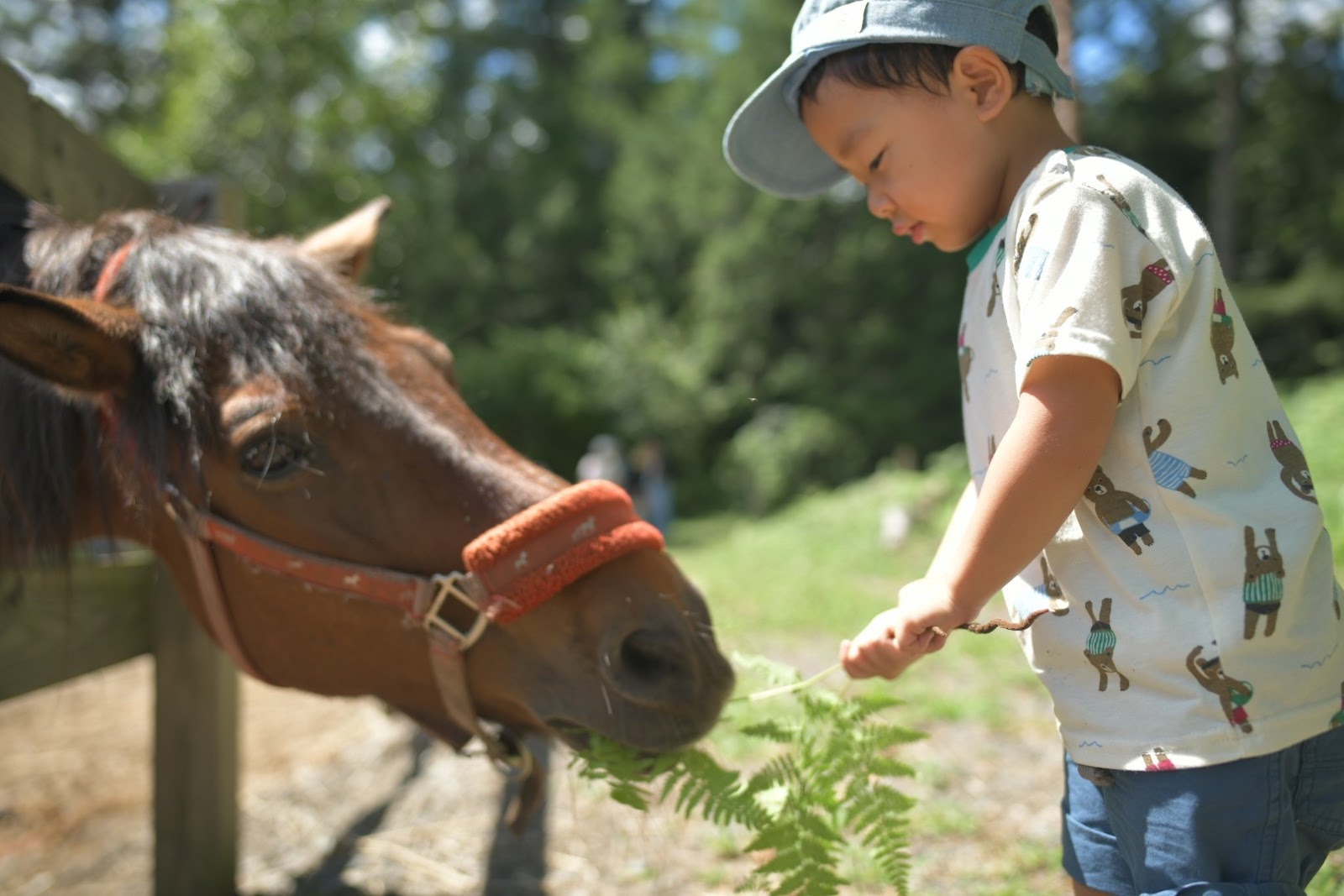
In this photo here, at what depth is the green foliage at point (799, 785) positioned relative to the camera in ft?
5.08

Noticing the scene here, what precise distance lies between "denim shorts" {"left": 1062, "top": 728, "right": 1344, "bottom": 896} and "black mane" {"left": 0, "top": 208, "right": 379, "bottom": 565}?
4.92 feet

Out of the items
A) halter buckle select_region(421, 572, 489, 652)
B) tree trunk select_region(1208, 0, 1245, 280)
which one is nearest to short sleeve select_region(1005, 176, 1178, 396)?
halter buckle select_region(421, 572, 489, 652)

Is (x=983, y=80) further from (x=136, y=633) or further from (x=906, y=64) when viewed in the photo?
(x=136, y=633)

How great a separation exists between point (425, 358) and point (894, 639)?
1.24 meters

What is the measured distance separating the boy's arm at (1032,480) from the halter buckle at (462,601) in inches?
31.3

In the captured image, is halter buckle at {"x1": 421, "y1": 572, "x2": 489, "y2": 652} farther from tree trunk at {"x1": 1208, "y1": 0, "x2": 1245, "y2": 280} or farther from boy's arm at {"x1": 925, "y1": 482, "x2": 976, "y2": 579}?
tree trunk at {"x1": 1208, "y1": 0, "x2": 1245, "y2": 280}

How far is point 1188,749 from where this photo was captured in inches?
44.3

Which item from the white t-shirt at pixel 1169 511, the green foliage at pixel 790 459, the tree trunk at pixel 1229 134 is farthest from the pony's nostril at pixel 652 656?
the tree trunk at pixel 1229 134

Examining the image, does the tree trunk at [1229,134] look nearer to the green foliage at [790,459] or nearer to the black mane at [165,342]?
the green foliage at [790,459]

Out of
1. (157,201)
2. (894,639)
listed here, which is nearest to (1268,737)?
(894,639)

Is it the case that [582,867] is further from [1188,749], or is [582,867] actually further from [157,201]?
[157,201]

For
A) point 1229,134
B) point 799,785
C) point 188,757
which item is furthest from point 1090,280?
point 1229,134

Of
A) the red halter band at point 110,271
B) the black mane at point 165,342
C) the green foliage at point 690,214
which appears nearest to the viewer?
the black mane at point 165,342

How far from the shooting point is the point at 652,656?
1.63m
